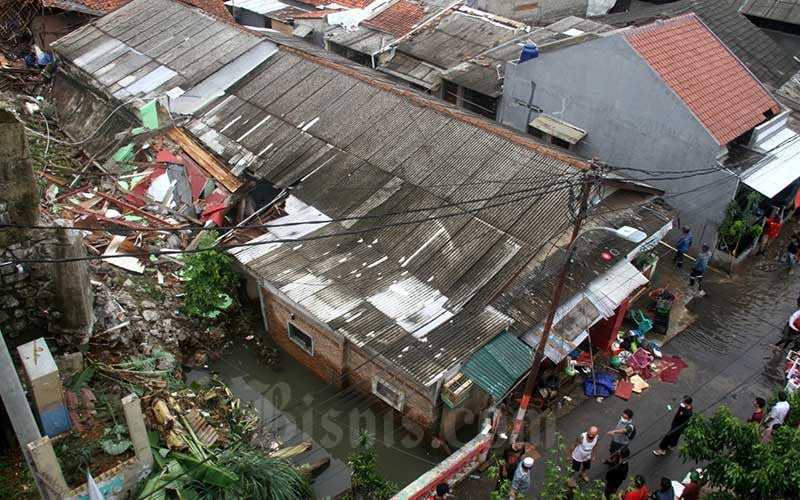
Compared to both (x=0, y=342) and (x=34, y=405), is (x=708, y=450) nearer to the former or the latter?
(x=0, y=342)

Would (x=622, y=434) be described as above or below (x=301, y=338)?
above

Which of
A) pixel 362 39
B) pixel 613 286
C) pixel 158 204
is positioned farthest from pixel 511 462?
pixel 362 39

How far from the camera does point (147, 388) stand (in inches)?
463

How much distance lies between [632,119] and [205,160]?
12078mm

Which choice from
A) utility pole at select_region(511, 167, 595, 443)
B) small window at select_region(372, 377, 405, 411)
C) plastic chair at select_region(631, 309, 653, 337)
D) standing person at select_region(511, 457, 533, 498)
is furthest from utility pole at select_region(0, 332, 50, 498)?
plastic chair at select_region(631, 309, 653, 337)

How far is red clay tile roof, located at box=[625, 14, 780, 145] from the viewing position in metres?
17.0

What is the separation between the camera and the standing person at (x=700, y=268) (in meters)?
16.9

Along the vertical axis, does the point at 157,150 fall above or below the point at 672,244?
above

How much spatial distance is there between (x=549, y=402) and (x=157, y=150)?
13.2 m

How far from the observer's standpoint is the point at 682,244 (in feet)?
58.0

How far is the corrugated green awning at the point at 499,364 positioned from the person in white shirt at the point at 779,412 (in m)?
4.19

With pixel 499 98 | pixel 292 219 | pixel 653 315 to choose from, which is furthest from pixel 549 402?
pixel 499 98

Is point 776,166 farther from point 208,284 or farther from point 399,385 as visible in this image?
point 208,284

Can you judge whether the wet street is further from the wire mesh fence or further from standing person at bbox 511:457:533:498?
the wire mesh fence
